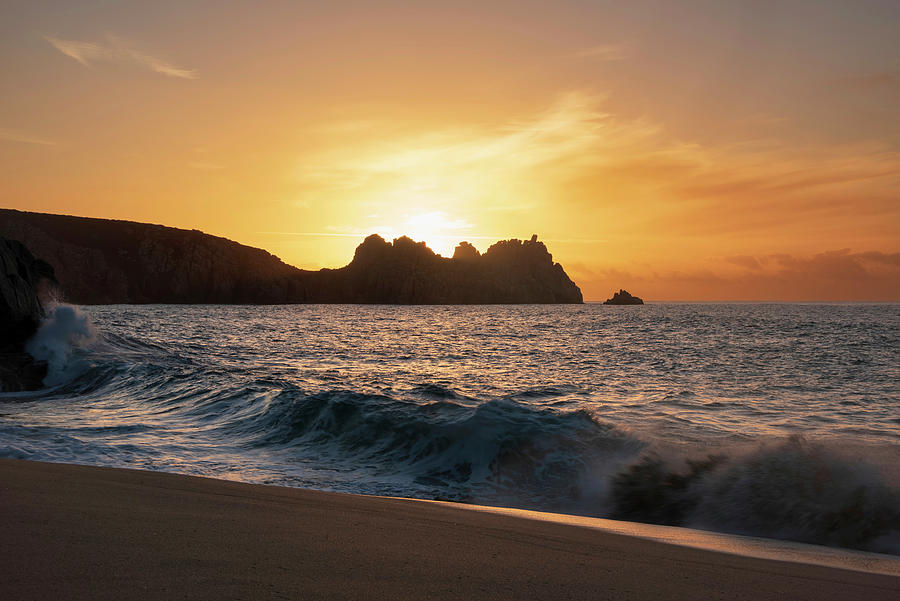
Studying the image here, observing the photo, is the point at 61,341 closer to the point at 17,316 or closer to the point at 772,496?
the point at 17,316

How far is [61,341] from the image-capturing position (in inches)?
794

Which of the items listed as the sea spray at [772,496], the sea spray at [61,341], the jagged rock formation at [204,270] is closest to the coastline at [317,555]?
the sea spray at [772,496]

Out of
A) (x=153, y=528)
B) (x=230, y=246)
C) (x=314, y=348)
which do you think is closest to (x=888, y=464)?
(x=153, y=528)

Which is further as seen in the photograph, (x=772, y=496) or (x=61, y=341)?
(x=61, y=341)

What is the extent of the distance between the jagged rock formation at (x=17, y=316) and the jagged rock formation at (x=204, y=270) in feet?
453

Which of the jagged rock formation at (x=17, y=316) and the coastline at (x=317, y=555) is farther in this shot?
the jagged rock formation at (x=17, y=316)

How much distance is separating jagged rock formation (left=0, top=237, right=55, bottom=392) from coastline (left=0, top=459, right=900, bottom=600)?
1390cm

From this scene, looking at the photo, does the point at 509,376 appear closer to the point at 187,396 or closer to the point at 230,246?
the point at 187,396

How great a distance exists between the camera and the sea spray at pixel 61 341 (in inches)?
683

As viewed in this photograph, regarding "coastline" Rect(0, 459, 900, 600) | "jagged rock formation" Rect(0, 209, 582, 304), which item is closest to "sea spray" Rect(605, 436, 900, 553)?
"coastline" Rect(0, 459, 900, 600)

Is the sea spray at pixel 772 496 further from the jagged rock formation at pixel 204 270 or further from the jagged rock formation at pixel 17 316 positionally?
the jagged rock formation at pixel 204 270

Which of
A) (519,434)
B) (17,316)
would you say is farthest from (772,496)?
(17,316)

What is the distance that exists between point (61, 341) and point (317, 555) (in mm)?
21447

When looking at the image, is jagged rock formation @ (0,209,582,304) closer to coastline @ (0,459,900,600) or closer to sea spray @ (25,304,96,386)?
sea spray @ (25,304,96,386)
